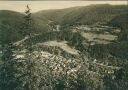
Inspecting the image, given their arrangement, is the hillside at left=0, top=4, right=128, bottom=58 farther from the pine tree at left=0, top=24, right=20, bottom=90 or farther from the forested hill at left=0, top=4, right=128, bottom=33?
the pine tree at left=0, top=24, right=20, bottom=90

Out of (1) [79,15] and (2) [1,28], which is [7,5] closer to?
(2) [1,28]

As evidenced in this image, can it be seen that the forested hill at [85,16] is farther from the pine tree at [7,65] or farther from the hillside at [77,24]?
the pine tree at [7,65]

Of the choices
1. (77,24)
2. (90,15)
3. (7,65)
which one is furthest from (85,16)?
(7,65)

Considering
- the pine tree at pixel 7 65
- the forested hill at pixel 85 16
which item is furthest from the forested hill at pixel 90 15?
the pine tree at pixel 7 65

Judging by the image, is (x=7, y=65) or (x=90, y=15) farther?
(x=90, y=15)

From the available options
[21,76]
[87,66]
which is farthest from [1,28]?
[87,66]

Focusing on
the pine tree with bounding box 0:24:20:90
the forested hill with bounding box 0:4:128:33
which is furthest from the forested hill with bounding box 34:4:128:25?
the pine tree with bounding box 0:24:20:90

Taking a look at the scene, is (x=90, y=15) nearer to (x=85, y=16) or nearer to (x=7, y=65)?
(x=85, y=16)

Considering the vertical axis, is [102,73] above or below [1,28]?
below

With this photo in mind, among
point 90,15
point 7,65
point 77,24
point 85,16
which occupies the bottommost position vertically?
point 7,65

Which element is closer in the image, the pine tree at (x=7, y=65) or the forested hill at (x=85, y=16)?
the pine tree at (x=7, y=65)

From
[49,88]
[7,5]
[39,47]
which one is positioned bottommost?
[49,88]
